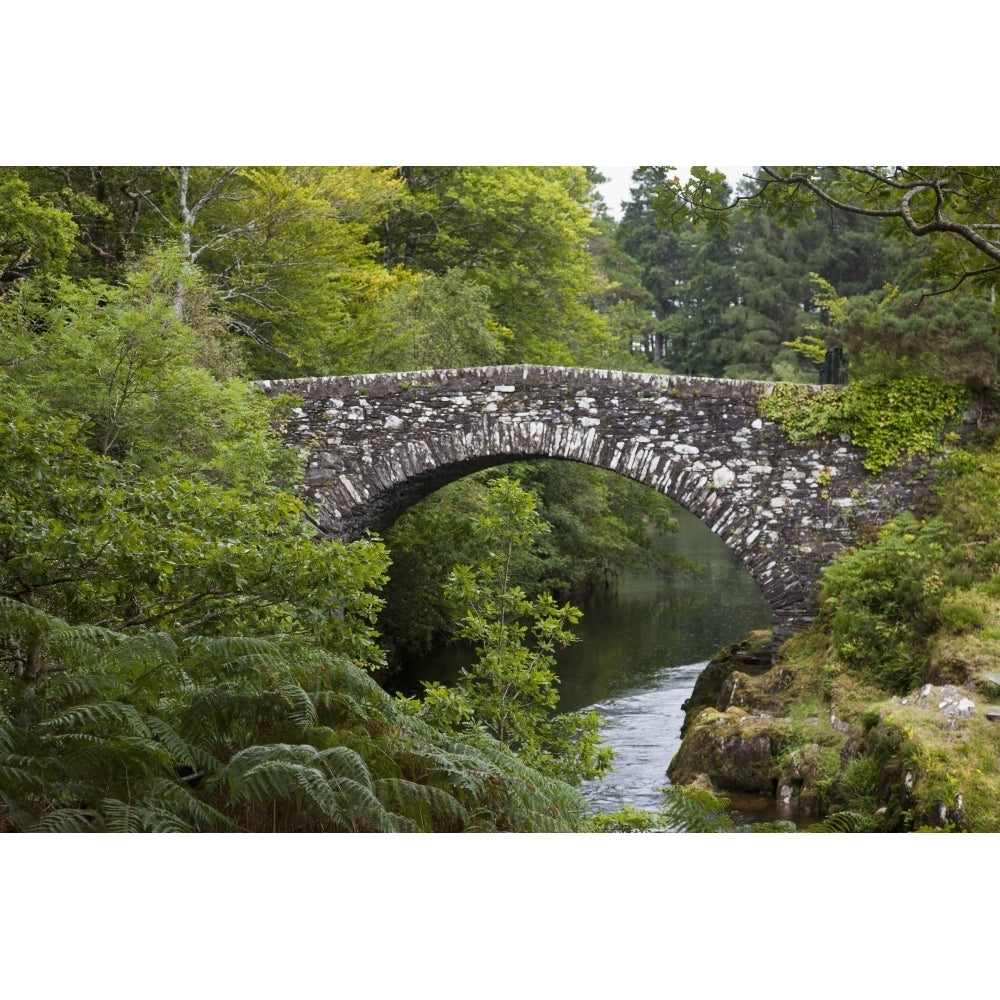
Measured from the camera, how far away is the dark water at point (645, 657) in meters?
10.5

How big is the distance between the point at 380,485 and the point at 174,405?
3075 millimetres

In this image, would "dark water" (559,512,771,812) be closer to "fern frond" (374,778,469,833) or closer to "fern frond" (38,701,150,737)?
"fern frond" (374,778,469,833)

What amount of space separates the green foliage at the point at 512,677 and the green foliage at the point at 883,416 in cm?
485

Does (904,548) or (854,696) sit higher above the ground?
(904,548)

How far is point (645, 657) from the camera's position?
1534cm

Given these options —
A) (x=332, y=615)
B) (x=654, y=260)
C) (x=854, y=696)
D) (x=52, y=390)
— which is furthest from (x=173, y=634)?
(x=654, y=260)

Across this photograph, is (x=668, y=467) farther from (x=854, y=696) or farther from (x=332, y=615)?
(x=332, y=615)

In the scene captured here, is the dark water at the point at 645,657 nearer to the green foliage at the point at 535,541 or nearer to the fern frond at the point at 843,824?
the green foliage at the point at 535,541

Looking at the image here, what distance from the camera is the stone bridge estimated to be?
10883 millimetres

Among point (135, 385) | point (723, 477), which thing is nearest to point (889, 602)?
point (723, 477)

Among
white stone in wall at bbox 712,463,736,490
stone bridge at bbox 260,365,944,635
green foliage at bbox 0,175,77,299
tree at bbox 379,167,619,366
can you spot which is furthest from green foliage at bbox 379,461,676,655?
green foliage at bbox 0,175,77,299

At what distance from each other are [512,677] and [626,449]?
5163mm

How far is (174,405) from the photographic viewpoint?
8.94 meters

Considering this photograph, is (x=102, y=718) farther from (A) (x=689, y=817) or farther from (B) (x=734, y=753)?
(B) (x=734, y=753)
